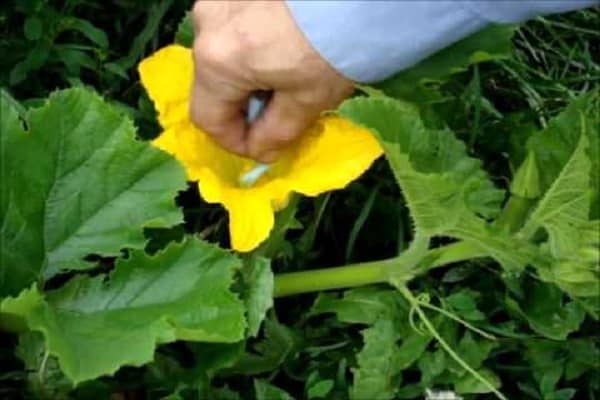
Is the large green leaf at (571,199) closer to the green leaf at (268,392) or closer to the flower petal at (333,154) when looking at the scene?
the flower petal at (333,154)

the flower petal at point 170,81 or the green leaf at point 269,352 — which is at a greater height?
the flower petal at point 170,81

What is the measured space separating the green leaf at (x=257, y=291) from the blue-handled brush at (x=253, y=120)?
0.50ft

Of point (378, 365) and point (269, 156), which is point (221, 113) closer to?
point (269, 156)

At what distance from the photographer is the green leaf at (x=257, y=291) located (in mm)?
2156

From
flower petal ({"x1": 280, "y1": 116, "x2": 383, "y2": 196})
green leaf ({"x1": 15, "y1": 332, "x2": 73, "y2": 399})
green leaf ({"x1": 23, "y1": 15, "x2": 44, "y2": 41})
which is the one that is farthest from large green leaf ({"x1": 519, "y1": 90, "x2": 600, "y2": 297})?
green leaf ({"x1": 23, "y1": 15, "x2": 44, "y2": 41})

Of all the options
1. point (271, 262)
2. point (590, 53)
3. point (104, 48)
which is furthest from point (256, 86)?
point (590, 53)

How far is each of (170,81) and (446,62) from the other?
0.41 metres

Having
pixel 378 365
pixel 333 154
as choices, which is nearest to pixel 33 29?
pixel 333 154

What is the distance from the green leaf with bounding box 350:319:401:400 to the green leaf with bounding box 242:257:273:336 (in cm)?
17

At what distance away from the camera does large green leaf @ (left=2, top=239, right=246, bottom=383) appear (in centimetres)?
193

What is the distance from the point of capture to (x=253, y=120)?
2188 mm

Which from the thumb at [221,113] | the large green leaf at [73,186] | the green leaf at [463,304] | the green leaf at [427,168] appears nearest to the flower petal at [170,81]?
the thumb at [221,113]

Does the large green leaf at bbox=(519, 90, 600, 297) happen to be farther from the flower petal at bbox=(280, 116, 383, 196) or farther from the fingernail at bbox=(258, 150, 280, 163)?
the fingernail at bbox=(258, 150, 280, 163)

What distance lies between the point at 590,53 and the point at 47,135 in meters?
1.24
